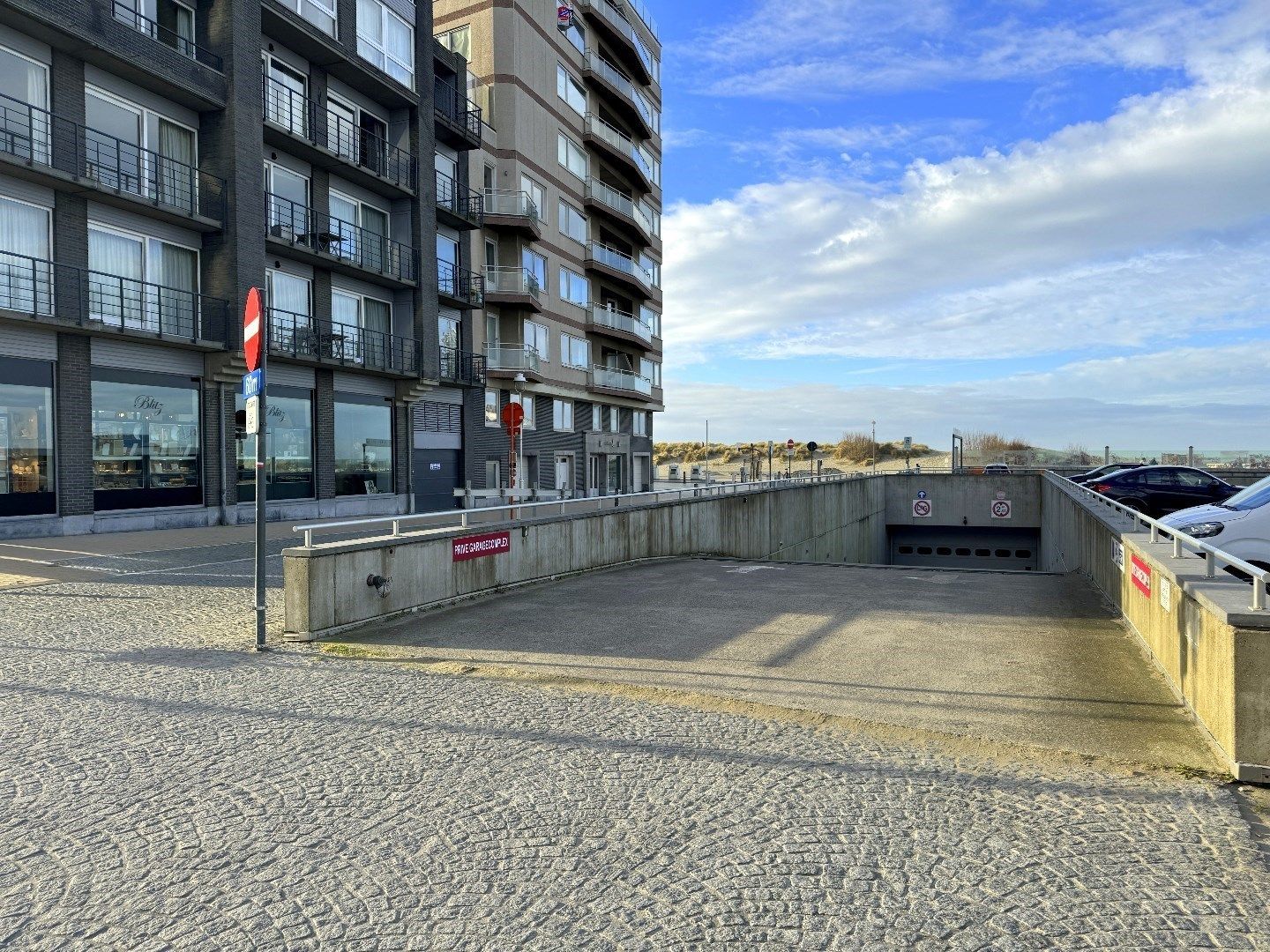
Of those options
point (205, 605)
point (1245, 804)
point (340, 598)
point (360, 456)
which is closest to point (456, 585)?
point (340, 598)

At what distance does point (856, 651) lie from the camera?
8.15 metres

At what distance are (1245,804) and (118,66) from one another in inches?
904

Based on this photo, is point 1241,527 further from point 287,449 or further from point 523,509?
point 287,449

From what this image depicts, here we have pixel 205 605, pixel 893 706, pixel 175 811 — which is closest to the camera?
pixel 175 811

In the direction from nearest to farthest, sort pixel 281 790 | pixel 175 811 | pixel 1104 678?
1. pixel 175 811
2. pixel 281 790
3. pixel 1104 678

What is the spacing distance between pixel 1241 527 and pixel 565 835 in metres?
9.61

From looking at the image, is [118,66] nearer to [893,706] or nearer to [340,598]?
[340,598]

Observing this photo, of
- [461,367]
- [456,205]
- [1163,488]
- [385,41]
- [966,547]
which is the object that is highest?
[385,41]

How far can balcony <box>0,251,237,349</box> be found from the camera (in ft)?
56.5

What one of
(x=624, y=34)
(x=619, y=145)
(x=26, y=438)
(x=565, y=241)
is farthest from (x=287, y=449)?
(x=624, y=34)

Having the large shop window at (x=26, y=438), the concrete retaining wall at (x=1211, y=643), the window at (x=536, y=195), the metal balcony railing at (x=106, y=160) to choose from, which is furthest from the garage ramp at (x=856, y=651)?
the window at (x=536, y=195)

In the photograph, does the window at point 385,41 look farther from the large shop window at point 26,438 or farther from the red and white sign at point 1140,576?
the red and white sign at point 1140,576

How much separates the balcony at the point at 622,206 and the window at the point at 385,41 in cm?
1375

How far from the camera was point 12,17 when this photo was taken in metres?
16.6
